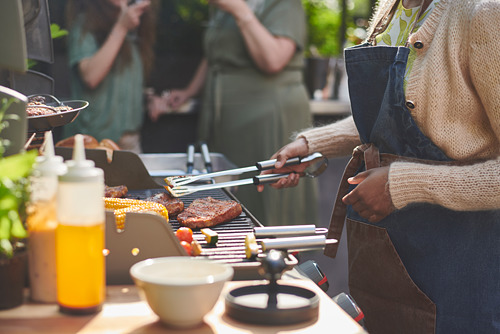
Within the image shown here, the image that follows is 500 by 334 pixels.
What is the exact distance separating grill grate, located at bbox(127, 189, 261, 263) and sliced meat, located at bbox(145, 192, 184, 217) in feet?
0.08

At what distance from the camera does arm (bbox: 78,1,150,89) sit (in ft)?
11.4

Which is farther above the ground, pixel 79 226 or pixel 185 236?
pixel 79 226

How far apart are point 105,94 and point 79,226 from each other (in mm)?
2751

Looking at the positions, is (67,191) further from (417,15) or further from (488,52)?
(417,15)

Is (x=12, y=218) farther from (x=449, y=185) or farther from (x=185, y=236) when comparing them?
(x=449, y=185)

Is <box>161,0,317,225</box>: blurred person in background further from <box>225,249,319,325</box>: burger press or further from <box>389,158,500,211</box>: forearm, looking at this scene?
<box>225,249,319,325</box>: burger press

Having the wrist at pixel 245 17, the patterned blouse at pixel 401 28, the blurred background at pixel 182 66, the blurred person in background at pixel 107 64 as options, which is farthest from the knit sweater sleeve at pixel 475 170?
the blurred background at pixel 182 66

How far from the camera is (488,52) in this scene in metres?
1.46

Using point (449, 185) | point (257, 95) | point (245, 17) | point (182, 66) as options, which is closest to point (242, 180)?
point (449, 185)

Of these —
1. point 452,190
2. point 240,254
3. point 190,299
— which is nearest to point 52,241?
point 190,299

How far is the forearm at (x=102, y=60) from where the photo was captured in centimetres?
346

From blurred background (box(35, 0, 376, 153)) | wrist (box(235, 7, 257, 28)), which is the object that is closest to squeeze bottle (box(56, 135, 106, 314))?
wrist (box(235, 7, 257, 28))

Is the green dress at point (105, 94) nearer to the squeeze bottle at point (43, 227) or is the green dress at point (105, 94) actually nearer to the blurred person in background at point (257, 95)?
the blurred person in background at point (257, 95)

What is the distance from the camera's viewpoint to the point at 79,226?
99cm
